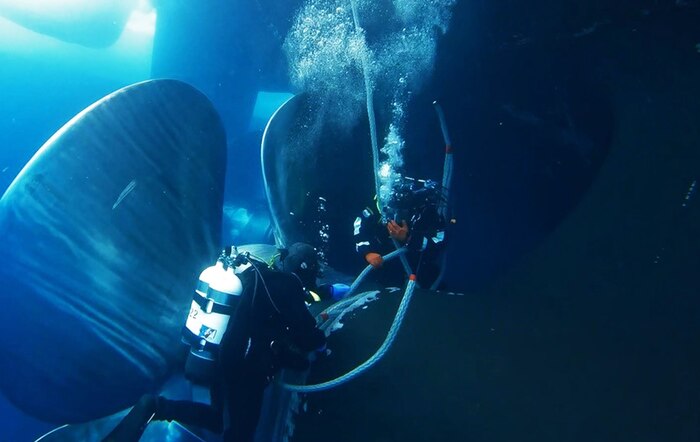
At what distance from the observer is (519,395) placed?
2.75 metres

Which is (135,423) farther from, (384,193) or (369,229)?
(384,193)

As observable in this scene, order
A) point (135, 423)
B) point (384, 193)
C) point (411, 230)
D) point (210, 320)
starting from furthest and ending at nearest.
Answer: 1. point (384, 193)
2. point (411, 230)
3. point (210, 320)
4. point (135, 423)

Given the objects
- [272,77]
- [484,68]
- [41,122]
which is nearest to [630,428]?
[484,68]

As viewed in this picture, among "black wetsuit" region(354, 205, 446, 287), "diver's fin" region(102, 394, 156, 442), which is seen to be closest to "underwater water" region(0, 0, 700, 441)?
"black wetsuit" region(354, 205, 446, 287)

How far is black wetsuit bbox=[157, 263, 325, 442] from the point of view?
257cm

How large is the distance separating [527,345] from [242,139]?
285 inches

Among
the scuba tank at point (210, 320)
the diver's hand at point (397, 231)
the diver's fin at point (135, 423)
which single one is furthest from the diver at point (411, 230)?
the diver's fin at point (135, 423)

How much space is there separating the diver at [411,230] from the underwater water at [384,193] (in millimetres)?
413

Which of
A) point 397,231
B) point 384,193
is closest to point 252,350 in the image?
point 397,231

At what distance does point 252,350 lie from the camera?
2658 mm

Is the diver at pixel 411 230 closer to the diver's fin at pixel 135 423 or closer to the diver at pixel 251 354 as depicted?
the diver at pixel 251 354

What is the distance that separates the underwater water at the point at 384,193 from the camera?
8.57 ft

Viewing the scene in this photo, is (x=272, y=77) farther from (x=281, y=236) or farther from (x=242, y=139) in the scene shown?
(x=281, y=236)

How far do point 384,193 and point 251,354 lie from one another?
13.5 ft
